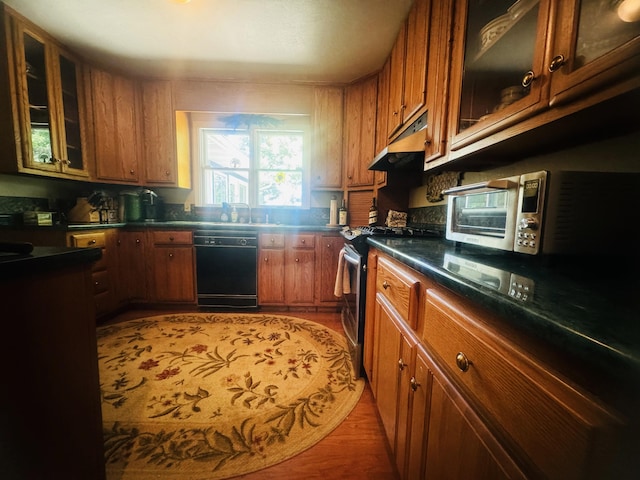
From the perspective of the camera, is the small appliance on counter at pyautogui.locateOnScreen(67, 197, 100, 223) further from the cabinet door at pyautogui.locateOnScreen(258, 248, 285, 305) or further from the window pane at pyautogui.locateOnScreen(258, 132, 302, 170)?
the window pane at pyautogui.locateOnScreen(258, 132, 302, 170)

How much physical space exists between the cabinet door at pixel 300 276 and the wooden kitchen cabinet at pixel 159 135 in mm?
1630

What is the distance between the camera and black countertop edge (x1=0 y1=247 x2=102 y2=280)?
1.85 feet

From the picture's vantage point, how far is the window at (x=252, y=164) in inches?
123

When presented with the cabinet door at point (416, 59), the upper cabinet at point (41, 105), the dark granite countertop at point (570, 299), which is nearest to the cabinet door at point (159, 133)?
the upper cabinet at point (41, 105)

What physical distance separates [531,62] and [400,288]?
824mm

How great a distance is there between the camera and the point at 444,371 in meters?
0.61

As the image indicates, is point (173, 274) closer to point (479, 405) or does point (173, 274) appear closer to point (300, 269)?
point (300, 269)

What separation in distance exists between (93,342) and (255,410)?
2.81ft

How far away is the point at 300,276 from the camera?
261 cm

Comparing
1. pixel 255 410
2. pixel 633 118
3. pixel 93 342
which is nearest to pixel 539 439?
pixel 633 118

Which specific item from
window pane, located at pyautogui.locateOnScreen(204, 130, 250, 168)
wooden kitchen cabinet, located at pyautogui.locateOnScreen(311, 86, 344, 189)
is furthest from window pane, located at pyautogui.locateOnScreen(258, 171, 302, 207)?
wooden kitchen cabinet, located at pyautogui.locateOnScreen(311, 86, 344, 189)

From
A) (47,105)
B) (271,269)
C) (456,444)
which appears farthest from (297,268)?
(47,105)

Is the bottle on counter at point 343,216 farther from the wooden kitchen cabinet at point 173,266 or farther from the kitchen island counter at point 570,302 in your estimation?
the kitchen island counter at point 570,302

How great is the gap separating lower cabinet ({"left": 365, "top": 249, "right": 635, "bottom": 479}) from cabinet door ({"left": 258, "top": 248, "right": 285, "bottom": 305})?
176 centimetres
